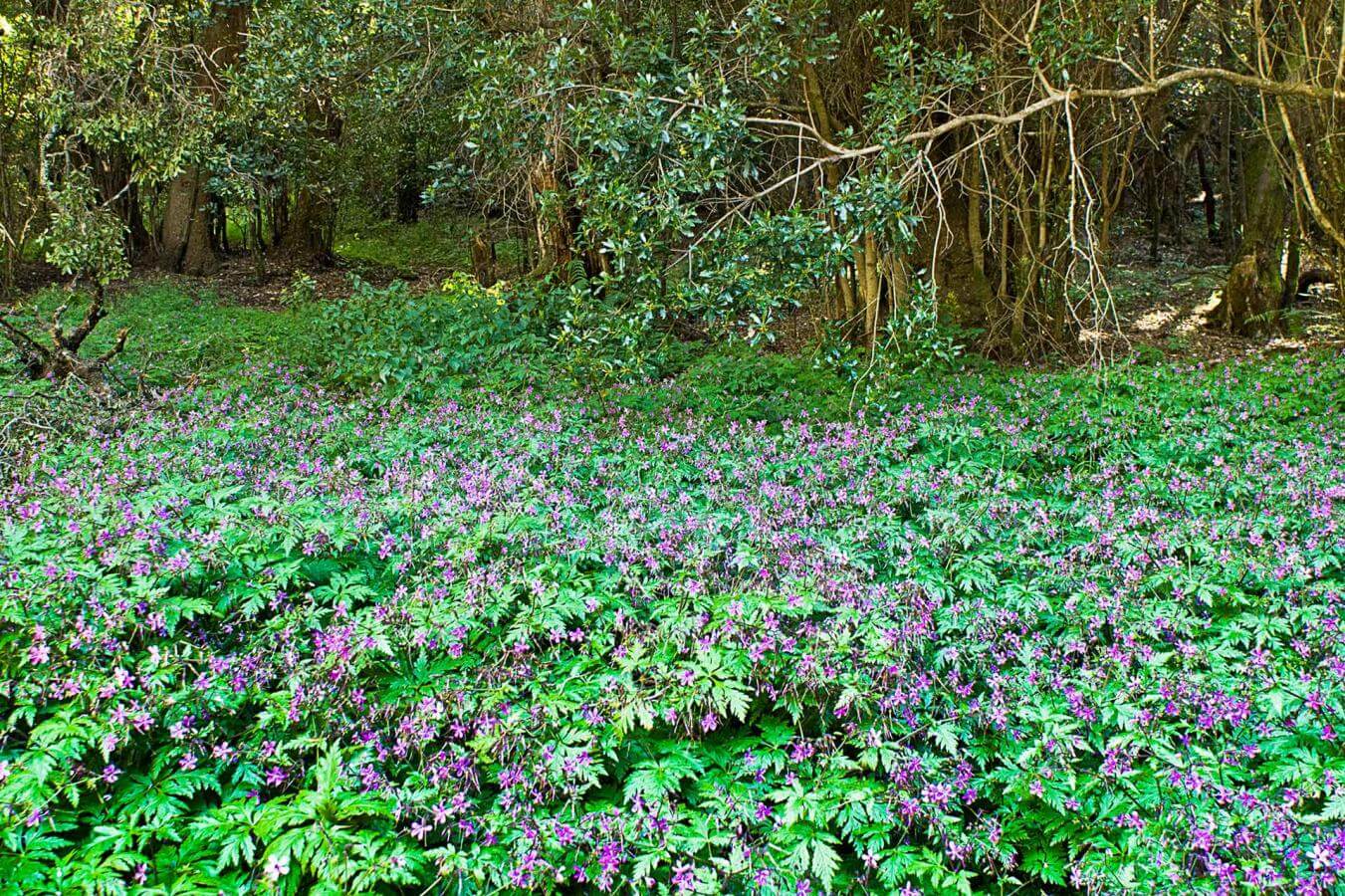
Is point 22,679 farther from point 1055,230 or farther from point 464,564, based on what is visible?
point 1055,230

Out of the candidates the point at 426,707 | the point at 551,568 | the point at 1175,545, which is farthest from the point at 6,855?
the point at 1175,545

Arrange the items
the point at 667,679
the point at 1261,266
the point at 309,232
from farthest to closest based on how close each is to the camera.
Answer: the point at 309,232, the point at 1261,266, the point at 667,679

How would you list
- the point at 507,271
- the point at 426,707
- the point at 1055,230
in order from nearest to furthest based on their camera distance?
1. the point at 426,707
2. the point at 1055,230
3. the point at 507,271

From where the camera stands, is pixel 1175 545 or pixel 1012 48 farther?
pixel 1012 48

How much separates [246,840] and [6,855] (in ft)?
2.26

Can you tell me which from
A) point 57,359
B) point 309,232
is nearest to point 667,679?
point 57,359

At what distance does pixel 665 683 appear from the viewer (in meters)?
3.15

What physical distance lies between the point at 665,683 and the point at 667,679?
2 cm

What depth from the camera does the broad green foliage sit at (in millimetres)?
2623

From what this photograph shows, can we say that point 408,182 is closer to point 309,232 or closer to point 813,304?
point 309,232

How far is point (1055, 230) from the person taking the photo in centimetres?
970

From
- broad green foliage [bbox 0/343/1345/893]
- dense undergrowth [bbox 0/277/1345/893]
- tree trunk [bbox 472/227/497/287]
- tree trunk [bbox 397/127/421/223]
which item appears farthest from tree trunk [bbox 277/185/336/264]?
broad green foliage [bbox 0/343/1345/893]

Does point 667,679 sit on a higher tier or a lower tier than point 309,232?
lower

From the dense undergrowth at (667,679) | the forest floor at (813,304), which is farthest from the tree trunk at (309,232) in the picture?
the dense undergrowth at (667,679)
